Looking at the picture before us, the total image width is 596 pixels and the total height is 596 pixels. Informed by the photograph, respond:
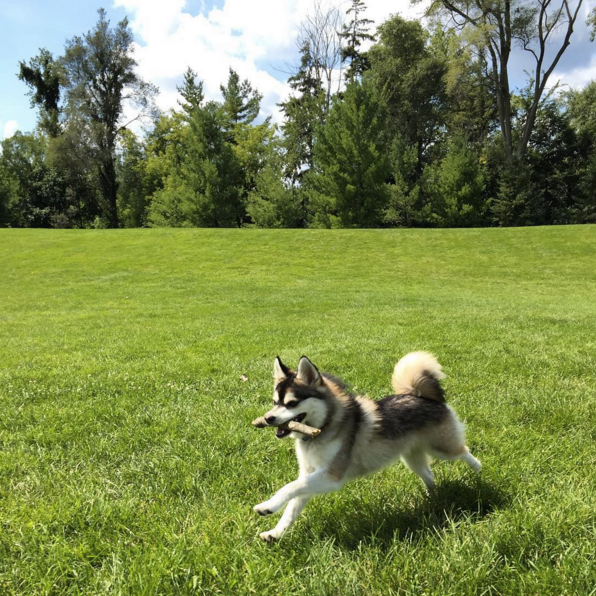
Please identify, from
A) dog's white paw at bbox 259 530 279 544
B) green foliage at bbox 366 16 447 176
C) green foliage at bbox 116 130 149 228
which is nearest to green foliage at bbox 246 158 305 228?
green foliage at bbox 366 16 447 176

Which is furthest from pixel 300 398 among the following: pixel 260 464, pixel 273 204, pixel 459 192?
pixel 459 192

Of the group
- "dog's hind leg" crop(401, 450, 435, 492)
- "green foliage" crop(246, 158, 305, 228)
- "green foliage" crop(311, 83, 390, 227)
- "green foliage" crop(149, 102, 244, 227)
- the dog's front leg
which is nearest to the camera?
the dog's front leg

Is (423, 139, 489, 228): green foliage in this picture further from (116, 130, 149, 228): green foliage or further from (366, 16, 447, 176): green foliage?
(116, 130, 149, 228): green foliage

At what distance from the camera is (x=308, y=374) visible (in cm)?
237

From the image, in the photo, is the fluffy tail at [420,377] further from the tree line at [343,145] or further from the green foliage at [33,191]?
the green foliage at [33,191]

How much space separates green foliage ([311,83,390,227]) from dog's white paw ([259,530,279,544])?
105 ft

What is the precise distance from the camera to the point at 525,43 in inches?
1351

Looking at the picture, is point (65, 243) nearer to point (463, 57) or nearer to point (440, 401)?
point (440, 401)

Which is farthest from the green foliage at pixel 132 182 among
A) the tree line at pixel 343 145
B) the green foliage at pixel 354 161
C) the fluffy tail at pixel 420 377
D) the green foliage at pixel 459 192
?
the fluffy tail at pixel 420 377

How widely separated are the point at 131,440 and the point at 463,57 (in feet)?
125

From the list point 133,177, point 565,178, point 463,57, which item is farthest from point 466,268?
point 133,177

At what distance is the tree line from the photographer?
33.1 metres

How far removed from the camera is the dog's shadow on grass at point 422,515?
209cm

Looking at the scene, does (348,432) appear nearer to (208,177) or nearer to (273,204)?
(273,204)
